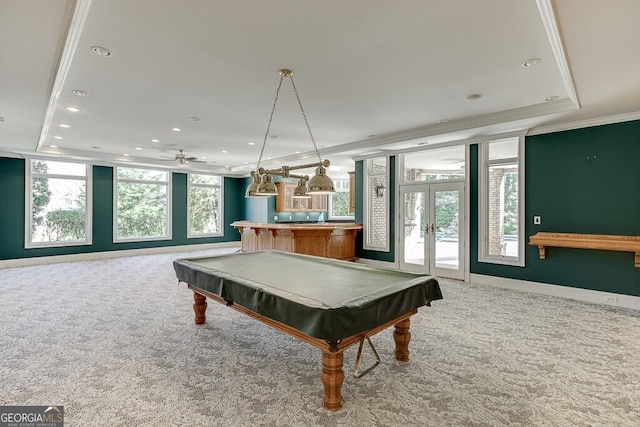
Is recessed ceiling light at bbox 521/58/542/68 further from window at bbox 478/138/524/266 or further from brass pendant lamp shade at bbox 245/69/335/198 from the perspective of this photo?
window at bbox 478/138/524/266

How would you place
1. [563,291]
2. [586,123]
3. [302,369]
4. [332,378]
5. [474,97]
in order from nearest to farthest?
[332,378], [302,369], [474,97], [586,123], [563,291]

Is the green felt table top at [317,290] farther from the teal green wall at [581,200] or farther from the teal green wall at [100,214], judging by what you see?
the teal green wall at [100,214]

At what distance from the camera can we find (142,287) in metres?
5.31

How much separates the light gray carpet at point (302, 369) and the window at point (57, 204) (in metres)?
3.87

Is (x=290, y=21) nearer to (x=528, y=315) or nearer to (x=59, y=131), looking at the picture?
(x=528, y=315)

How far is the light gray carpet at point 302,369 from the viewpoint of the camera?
2061mm

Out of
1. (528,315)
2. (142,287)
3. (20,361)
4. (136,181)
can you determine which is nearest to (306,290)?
(20,361)

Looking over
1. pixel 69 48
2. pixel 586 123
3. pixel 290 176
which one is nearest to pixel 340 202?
pixel 586 123

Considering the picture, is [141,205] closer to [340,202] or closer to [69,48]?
[340,202]

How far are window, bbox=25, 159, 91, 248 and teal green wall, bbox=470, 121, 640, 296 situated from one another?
31.4 feet

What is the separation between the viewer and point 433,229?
20.3ft

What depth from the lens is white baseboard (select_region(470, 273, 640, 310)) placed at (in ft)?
14.1

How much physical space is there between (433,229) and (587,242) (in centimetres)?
235

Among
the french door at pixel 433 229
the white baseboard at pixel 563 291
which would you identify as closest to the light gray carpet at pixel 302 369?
the white baseboard at pixel 563 291
